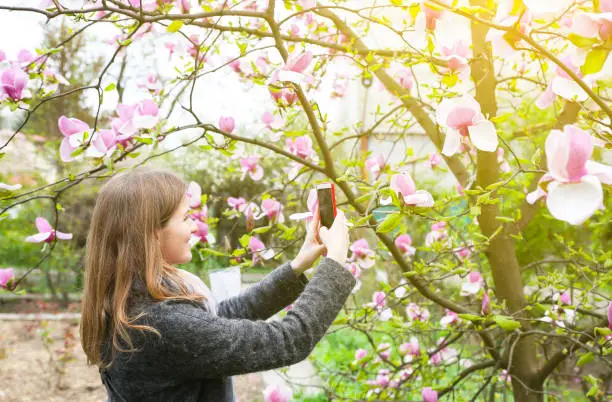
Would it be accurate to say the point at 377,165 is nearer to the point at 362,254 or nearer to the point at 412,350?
the point at 362,254

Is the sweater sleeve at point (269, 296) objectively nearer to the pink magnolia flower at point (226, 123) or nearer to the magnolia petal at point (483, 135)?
the pink magnolia flower at point (226, 123)

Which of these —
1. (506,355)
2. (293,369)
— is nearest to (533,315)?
(506,355)

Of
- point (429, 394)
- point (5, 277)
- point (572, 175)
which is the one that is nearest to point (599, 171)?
point (572, 175)

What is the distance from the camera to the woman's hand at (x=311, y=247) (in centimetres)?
121

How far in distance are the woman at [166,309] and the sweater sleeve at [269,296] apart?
1.2 inches

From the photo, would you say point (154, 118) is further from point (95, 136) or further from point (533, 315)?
point (533, 315)

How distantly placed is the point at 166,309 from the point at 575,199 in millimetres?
757

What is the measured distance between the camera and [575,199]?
644 mm

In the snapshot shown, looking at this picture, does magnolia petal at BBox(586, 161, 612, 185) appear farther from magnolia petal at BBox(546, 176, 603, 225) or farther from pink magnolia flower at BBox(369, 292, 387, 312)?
pink magnolia flower at BBox(369, 292, 387, 312)

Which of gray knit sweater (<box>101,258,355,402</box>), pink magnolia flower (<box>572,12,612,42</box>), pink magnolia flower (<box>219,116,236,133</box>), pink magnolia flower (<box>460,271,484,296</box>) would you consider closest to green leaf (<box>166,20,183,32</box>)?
pink magnolia flower (<box>219,116,236,133</box>)

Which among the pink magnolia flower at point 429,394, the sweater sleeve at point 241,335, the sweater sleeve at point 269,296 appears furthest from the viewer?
the pink magnolia flower at point 429,394

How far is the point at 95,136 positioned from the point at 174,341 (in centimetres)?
49

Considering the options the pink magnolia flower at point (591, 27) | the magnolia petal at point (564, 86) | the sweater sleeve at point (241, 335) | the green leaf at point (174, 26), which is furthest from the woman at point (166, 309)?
the pink magnolia flower at point (591, 27)

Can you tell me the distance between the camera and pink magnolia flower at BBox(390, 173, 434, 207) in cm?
93
